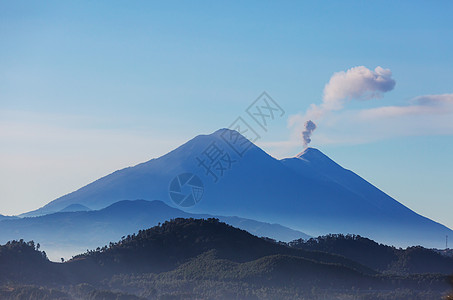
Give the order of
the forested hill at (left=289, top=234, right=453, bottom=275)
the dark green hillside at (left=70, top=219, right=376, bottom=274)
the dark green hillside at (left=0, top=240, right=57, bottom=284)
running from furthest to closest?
the forested hill at (left=289, top=234, right=453, bottom=275), the dark green hillside at (left=70, top=219, right=376, bottom=274), the dark green hillside at (left=0, top=240, right=57, bottom=284)

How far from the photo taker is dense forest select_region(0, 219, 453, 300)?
6425 centimetres

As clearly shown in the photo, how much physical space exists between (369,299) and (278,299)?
8.38 meters

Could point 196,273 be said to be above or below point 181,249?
below

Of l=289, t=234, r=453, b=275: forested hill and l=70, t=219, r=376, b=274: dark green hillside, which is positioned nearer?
l=70, t=219, r=376, b=274: dark green hillside

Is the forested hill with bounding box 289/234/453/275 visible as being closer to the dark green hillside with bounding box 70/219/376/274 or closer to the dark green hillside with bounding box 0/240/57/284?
the dark green hillside with bounding box 70/219/376/274

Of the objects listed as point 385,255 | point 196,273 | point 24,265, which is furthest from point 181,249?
point 385,255

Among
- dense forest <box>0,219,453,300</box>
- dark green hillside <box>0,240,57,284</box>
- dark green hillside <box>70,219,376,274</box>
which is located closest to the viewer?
dense forest <box>0,219,453,300</box>

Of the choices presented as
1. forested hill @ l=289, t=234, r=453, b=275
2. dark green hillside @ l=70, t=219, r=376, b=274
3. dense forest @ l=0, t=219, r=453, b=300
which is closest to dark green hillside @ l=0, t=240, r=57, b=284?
dense forest @ l=0, t=219, r=453, b=300

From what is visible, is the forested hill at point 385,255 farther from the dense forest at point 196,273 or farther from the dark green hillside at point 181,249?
the dense forest at point 196,273

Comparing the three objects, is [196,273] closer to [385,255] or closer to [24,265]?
[24,265]

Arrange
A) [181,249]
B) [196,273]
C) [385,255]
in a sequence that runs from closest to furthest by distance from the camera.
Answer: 1. [196,273]
2. [181,249]
3. [385,255]

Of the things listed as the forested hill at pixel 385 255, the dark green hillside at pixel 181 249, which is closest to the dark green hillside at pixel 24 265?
the dark green hillside at pixel 181 249

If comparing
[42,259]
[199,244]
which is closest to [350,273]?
[199,244]

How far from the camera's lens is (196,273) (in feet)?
241
